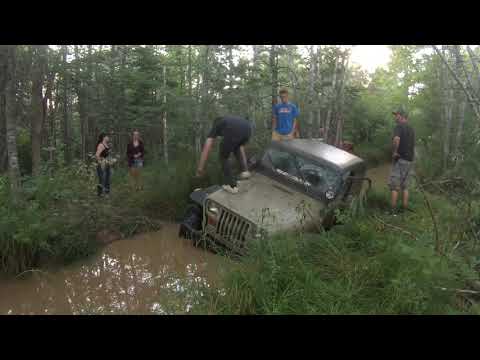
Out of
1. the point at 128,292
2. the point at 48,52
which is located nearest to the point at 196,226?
the point at 128,292

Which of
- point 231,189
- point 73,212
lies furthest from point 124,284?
point 231,189

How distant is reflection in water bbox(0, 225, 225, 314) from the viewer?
312cm

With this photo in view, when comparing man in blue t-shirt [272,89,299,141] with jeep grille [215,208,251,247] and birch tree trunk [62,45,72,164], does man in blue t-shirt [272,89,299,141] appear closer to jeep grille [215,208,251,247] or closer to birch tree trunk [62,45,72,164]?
jeep grille [215,208,251,247]

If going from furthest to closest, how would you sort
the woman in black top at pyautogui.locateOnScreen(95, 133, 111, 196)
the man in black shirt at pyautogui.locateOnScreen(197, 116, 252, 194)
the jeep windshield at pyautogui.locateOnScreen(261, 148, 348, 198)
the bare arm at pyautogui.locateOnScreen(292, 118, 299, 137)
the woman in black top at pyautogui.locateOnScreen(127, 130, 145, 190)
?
the woman in black top at pyautogui.locateOnScreen(127, 130, 145, 190), the woman in black top at pyautogui.locateOnScreen(95, 133, 111, 196), the bare arm at pyautogui.locateOnScreen(292, 118, 299, 137), the man in black shirt at pyautogui.locateOnScreen(197, 116, 252, 194), the jeep windshield at pyautogui.locateOnScreen(261, 148, 348, 198)

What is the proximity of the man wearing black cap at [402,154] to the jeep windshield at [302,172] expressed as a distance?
1665mm

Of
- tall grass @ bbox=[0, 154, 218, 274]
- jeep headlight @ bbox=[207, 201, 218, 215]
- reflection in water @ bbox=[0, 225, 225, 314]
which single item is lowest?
reflection in water @ bbox=[0, 225, 225, 314]

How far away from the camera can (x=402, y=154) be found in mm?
5949

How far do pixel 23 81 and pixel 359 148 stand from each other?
43.5 feet

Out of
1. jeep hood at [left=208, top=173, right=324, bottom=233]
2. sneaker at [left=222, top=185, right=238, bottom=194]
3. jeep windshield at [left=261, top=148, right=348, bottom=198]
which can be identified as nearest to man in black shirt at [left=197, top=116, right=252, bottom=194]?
sneaker at [left=222, top=185, right=238, bottom=194]

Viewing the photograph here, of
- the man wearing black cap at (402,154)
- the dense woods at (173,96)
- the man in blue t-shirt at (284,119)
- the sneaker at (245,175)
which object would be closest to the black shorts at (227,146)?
the sneaker at (245,175)

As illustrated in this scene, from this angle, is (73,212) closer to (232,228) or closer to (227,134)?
(232,228)

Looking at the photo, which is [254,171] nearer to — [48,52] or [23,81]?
[48,52]

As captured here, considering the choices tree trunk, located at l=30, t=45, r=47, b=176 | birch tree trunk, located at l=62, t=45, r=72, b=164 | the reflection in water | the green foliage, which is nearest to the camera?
the green foliage

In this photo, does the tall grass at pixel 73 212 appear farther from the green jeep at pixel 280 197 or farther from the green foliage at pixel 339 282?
the green foliage at pixel 339 282
